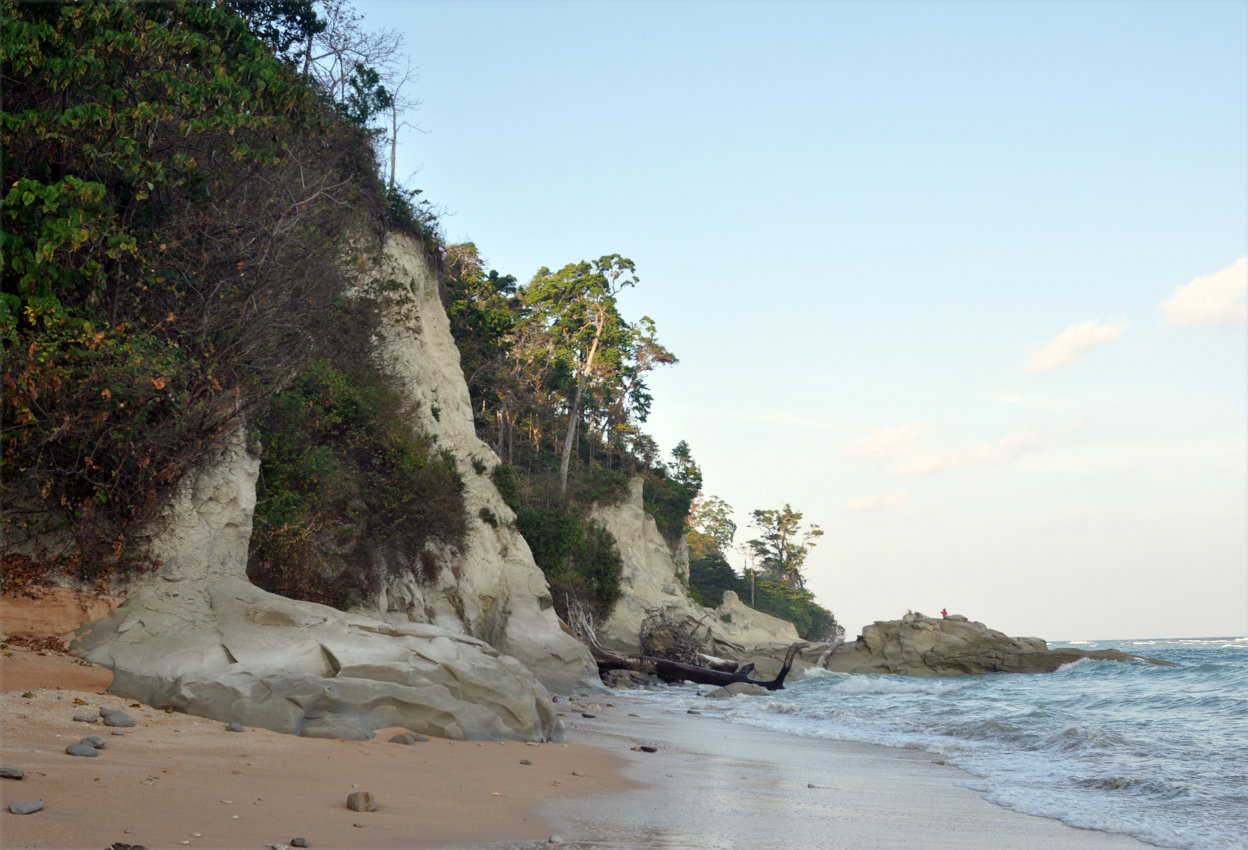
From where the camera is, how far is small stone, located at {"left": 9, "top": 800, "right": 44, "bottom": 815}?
3850 millimetres

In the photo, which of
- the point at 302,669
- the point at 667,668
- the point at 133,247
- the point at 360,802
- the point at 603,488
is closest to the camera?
the point at 360,802

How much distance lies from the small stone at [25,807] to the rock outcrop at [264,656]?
3652mm

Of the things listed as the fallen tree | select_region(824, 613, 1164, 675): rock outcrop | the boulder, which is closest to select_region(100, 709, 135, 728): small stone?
the boulder

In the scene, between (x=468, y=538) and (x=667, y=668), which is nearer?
(x=468, y=538)

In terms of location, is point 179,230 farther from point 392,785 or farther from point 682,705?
point 682,705

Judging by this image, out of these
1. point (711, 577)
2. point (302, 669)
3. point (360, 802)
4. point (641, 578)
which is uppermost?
point (711, 577)

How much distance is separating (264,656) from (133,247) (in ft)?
14.4

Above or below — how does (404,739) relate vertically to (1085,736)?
above

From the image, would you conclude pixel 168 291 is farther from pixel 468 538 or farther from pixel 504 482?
pixel 504 482

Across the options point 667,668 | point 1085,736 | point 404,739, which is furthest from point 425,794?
point 667,668

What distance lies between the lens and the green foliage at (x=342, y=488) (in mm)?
13203

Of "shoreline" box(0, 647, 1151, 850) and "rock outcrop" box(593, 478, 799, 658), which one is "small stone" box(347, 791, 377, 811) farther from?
"rock outcrop" box(593, 478, 799, 658)

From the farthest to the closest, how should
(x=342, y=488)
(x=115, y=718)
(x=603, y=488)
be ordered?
(x=603, y=488) → (x=342, y=488) → (x=115, y=718)

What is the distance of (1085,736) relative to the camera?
1206cm
